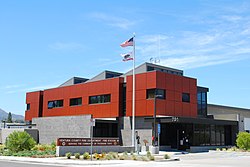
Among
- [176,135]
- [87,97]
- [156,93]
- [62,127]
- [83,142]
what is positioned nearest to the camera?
[83,142]

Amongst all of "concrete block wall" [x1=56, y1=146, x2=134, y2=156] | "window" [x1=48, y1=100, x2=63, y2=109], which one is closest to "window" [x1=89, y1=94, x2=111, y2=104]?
"window" [x1=48, y1=100, x2=63, y2=109]

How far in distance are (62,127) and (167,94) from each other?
15444mm

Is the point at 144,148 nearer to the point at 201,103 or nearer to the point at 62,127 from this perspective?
the point at 201,103

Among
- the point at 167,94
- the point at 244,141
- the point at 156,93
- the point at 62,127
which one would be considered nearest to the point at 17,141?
the point at 62,127

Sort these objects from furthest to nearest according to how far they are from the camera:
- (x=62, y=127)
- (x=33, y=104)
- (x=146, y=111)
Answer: (x=33, y=104), (x=62, y=127), (x=146, y=111)

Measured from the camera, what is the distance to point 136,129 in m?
42.5

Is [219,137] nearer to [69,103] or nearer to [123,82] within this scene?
[123,82]

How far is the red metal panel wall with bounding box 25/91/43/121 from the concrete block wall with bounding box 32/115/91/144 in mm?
5111

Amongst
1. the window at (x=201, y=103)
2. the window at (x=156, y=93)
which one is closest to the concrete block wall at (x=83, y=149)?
the window at (x=156, y=93)

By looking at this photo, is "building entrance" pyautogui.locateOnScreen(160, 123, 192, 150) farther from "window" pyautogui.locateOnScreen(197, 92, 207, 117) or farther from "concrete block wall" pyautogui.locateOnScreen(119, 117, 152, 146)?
"window" pyautogui.locateOnScreen(197, 92, 207, 117)

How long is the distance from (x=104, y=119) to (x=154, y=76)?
8460mm

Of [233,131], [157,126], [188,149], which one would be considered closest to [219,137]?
[233,131]

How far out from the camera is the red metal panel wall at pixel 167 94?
41.7m

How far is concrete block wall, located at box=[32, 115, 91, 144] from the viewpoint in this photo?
4525 centimetres
